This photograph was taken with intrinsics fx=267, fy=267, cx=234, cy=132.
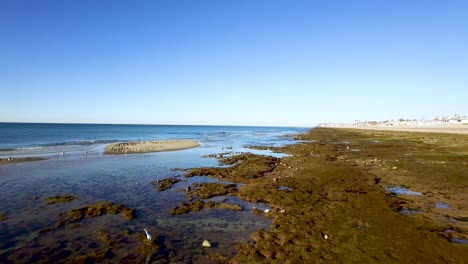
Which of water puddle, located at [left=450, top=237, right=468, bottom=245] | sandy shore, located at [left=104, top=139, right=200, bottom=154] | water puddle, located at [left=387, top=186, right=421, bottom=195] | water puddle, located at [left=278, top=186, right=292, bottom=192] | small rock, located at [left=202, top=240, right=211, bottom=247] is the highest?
sandy shore, located at [left=104, top=139, right=200, bottom=154]

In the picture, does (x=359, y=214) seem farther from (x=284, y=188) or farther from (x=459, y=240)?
(x=284, y=188)

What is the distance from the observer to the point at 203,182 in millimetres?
22000

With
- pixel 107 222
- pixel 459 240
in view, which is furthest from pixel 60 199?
pixel 459 240

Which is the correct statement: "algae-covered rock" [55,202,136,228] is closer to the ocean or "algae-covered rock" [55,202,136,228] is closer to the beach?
the beach

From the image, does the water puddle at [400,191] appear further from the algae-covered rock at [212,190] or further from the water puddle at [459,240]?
the algae-covered rock at [212,190]

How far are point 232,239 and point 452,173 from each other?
21.4 metres

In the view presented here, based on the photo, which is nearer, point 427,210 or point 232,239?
point 232,239

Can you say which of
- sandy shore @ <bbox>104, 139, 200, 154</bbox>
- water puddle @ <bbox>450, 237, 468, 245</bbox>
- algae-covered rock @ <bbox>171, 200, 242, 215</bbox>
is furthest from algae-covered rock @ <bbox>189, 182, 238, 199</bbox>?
sandy shore @ <bbox>104, 139, 200, 154</bbox>

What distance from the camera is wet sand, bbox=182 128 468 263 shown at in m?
9.66

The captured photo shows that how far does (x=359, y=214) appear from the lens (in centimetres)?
1334

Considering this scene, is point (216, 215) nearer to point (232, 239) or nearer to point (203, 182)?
point (232, 239)

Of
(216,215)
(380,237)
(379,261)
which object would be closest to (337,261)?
(379,261)

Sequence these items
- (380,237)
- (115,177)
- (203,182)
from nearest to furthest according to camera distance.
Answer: (380,237), (203,182), (115,177)

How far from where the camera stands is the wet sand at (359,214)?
31.7ft
